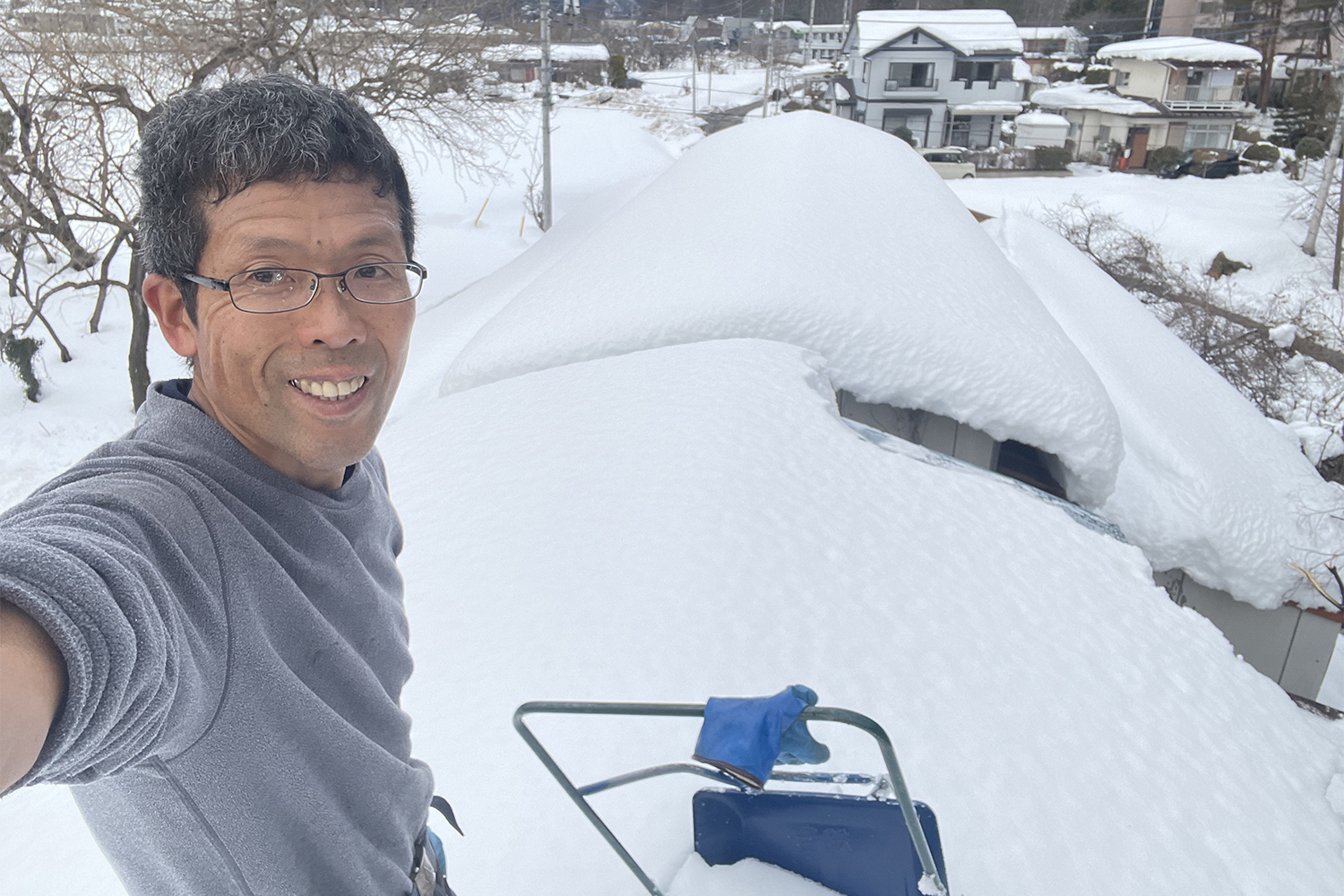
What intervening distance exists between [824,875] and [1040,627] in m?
1.40

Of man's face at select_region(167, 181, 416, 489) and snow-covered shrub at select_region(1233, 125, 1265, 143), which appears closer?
man's face at select_region(167, 181, 416, 489)

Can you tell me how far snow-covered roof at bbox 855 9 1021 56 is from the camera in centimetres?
2897

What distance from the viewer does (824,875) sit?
1878 mm

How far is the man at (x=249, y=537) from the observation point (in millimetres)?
854

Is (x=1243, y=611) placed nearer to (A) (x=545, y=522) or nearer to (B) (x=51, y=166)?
(A) (x=545, y=522)

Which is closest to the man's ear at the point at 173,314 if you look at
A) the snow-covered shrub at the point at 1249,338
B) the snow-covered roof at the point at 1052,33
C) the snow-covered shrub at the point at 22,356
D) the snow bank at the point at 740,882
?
the snow bank at the point at 740,882

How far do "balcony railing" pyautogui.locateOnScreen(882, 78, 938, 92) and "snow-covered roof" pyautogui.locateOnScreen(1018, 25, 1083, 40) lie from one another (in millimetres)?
15933

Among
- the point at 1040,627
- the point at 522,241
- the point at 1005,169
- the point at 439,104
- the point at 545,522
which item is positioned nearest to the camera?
the point at 1040,627

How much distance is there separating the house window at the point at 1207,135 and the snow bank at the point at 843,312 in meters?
27.5

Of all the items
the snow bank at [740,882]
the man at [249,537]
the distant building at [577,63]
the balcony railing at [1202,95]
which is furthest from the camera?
the distant building at [577,63]

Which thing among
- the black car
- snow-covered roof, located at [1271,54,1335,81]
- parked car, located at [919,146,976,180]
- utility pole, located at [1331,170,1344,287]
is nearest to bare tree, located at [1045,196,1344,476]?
utility pole, located at [1331,170,1344,287]

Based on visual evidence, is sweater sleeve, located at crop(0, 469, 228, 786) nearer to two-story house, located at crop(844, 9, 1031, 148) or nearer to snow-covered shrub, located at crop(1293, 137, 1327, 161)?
snow-covered shrub, located at crop(1293, 137, 1327, 161)

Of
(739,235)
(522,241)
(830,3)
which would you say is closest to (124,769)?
(739,235)

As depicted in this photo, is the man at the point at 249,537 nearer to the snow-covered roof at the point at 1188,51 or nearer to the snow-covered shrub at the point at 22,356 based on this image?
the snow-covered shrub at the point at 22,356
